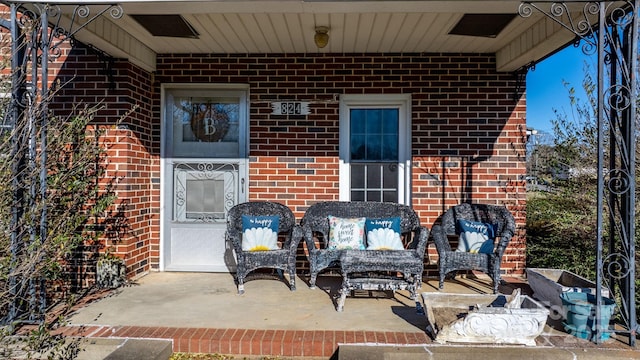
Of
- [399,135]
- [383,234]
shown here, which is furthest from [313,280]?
[399,135]

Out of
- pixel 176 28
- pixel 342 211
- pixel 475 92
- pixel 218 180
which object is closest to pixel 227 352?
pixel 342 211

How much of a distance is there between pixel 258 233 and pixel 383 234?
120 cm

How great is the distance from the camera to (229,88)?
5137 mm

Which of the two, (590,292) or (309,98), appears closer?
(590,292)

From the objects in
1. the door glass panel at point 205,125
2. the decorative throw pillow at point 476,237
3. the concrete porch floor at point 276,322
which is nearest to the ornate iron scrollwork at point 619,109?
the concrete porch floor at point 276,322

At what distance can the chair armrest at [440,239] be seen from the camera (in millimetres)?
4281

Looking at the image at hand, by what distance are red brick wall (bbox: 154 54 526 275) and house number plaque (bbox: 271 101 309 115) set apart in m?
0.05

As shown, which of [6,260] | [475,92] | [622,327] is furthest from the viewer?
[475,92]

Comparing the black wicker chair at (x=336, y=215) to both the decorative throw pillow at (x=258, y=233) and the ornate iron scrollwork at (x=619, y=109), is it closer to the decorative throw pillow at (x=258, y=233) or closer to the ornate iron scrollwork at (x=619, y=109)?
the decorative throw pillow at (x=258, y=233)

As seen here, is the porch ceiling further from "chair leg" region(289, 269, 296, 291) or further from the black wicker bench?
"chair leg" region(289, 269, 296, 291)

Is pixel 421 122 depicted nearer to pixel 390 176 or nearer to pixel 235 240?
pixel 390 176

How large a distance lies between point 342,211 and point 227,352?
2044mm

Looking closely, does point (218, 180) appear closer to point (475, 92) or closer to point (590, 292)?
point (475, 92)

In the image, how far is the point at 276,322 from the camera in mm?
3428
